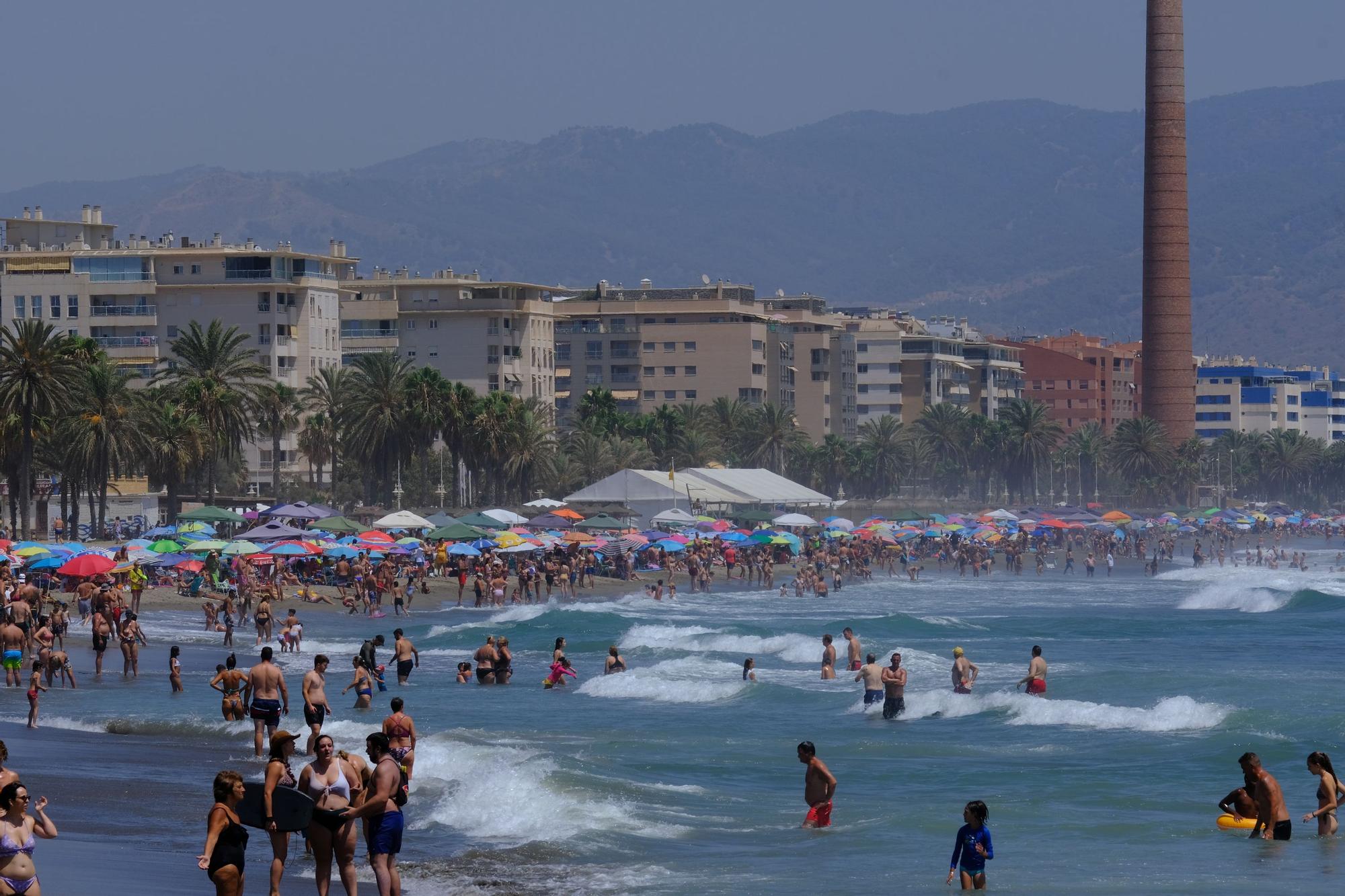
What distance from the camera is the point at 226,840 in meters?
12.0

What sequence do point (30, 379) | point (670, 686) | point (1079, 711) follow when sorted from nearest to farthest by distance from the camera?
point (1079, 711)
point (670, 686)
point (30, 379)

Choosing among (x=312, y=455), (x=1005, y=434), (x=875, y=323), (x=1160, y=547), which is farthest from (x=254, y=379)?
(x=875, y=323)

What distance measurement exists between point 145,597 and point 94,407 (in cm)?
1529

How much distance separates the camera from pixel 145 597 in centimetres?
4662

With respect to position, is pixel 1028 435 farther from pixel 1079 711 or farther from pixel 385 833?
pixel 385 833

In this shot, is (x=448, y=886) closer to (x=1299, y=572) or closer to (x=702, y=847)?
(x=702, y=847)

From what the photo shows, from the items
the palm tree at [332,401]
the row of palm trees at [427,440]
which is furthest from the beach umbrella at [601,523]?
the palm tree at [332,401]

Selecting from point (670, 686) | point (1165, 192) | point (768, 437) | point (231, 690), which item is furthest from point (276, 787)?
point (1165, 192)

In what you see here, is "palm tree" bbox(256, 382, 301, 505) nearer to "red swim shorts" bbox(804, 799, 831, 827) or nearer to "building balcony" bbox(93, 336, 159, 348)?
"building balcony" bbox(93, 336, 159, 348)

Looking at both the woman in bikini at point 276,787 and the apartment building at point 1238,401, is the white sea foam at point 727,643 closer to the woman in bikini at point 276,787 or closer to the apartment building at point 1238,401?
the woman in bikini at point 276,787

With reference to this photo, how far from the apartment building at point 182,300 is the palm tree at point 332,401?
21.6 feet

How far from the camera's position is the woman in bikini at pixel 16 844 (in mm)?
11320

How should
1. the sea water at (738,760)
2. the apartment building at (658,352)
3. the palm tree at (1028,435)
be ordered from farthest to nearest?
the palm tree at (1028,435) < the apartment building at (658,352) < the sea water at (738,760)

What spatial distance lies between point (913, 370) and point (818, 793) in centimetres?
13206
